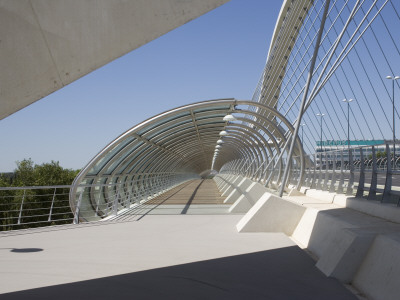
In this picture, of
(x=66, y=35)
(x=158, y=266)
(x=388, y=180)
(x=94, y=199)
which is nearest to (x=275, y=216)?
(x=388, y=180)

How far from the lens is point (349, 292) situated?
16.3 ft

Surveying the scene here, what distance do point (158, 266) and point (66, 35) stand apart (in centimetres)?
311

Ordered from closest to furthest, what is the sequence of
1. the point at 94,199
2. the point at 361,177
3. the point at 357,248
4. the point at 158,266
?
the point at 357,248 < the point at 158,266 < the point at 361,177 < the point at 94,199

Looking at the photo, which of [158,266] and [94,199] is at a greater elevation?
[94,199]

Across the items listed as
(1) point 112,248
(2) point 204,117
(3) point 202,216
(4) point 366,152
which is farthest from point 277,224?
(2) point 204,117

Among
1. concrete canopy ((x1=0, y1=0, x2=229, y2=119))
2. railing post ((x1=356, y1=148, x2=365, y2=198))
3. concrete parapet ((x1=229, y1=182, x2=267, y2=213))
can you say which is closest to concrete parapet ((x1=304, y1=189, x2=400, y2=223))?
railing post ((x1=356, y1=148, x2=365, y2=198))

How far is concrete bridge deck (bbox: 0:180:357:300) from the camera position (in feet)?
16.4

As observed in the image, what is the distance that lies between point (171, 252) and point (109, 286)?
2230mm

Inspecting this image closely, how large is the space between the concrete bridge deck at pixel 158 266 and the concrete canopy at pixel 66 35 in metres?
2.01

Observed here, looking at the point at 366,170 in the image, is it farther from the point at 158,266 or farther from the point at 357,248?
the point at 158,266

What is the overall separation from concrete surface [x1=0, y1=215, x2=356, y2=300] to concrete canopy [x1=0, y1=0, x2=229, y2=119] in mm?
2002

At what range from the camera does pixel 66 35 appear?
4.56 m

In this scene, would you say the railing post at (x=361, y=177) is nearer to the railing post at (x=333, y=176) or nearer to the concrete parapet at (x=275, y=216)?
the concrete parapet at (x=275, y=216)

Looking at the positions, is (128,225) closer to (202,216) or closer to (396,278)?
(202,216)
